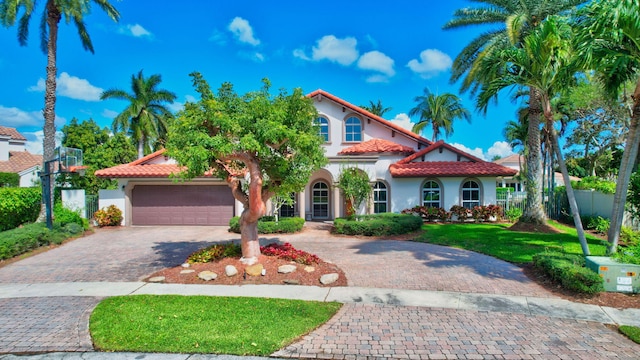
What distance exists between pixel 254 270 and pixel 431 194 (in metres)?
13.9

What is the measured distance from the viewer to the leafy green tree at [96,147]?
26.0 m

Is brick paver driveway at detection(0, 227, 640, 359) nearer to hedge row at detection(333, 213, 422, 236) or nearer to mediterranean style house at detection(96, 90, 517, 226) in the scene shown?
hedge row at detection(333, 213, 422, 236)

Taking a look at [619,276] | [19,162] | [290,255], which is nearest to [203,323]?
[290,255]

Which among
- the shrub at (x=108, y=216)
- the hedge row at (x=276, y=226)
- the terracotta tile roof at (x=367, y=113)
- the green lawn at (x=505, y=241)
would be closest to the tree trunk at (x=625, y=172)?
the green lawn at (x=505, y=241)

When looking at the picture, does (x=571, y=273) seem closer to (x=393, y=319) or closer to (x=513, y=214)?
(x=393, y=319)

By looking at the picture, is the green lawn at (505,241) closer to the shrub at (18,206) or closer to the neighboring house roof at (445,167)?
Result: the neighboring house roof at (445,167)

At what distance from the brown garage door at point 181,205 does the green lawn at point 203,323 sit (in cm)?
1217

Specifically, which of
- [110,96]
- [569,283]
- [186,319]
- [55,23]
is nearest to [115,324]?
[186,319]

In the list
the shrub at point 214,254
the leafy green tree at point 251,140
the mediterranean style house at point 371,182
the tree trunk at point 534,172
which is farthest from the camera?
the mediterranean style house at point 371,182

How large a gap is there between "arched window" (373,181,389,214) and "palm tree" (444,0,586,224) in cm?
700

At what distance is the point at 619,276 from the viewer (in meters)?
7.44

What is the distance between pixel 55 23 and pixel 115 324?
58.4 ft

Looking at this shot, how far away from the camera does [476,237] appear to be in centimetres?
1416

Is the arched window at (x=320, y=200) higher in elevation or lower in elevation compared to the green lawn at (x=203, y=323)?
higher
